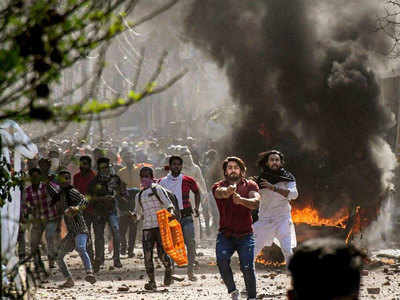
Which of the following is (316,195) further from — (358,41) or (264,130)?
(358,41)

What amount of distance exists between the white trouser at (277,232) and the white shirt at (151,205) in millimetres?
1483

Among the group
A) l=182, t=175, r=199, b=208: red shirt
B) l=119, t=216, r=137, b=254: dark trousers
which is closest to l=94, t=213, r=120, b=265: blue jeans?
l=119, t=216, r=137, b=254: dark trousers

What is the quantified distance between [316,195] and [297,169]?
3.18 feet

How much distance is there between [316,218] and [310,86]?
202 inches

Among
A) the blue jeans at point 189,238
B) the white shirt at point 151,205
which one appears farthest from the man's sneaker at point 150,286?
the blue jeans at point 189,238

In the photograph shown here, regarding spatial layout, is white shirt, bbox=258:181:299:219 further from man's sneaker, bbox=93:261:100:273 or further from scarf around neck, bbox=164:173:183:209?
man's sneaker, bbox=93:261:100:273

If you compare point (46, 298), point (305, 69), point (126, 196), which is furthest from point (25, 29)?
point (305, 69)

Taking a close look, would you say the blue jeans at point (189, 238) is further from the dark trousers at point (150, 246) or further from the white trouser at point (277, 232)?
the white trouser at point (277, 232)

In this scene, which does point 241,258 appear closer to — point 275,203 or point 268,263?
point 275,203

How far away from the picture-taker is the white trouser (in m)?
9.77

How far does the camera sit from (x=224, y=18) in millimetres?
20109

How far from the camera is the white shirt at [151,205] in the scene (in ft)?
36.0

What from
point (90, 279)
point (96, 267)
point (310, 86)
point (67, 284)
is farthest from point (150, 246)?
point (310, 86)

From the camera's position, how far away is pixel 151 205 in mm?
10992
